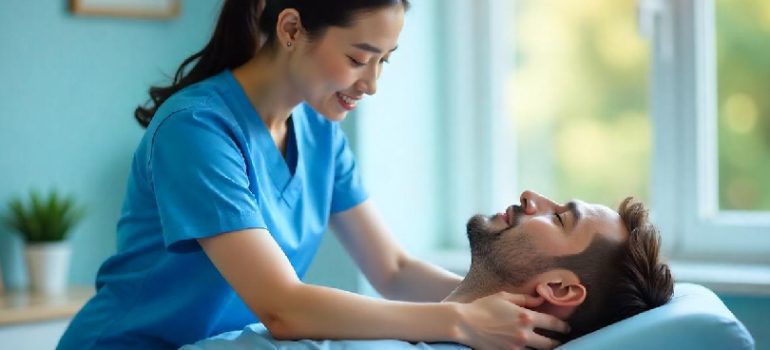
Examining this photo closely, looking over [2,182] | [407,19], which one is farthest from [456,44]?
[2,182]

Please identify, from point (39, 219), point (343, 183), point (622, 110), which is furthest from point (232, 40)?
point (622, 110)

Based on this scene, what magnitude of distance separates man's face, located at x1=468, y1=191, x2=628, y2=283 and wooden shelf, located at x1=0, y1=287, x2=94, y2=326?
124 centimetres

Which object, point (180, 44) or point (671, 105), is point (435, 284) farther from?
point (180, 44)

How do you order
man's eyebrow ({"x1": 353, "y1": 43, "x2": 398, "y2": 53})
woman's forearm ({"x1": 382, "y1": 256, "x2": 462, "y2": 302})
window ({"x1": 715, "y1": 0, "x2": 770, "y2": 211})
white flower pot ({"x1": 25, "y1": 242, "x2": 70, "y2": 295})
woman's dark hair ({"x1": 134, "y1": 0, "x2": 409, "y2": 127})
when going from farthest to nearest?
1. white flower pot ({"x1": 25, "y1": 242, "x2": 70, "y2": 295})
2. window ({"x1": 715, "y1": 0, "x2": 770, "y2": 211})
3. woman's forearm ({"x1": 382, "y1": 256, "x2": 462, "y2": 302})
4. woman's dark hair ({"x1": 134, "y1": 0, "x2": 409, "y2": 127})
5. man's eyebrow ({"x1": 353, "y1": 43, "x2": 398, "y2": 53})

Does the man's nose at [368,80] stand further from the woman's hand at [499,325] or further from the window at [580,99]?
the window at [580,99]

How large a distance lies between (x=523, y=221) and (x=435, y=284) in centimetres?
36

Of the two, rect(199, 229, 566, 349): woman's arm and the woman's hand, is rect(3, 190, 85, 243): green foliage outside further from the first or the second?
the woman's hand

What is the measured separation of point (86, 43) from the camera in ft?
10.1

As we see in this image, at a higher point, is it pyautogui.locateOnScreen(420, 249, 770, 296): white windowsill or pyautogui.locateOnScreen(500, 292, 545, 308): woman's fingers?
pyautogui.locateOnScreen(500, 292, 545, 308): woman's fingers

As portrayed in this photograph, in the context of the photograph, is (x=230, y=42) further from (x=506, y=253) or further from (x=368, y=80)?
(x=506, y=253)

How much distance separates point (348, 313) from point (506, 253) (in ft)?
1.02

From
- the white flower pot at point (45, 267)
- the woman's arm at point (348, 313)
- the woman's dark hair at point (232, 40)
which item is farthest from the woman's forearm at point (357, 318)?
the white flower pot at point (45, 267)

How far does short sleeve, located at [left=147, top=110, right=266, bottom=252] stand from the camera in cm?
167

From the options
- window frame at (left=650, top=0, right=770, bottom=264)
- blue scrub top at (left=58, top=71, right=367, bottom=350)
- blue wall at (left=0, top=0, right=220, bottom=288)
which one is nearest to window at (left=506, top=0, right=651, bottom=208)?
window frame at (left=650, top=0, right=770, bottom=264)
